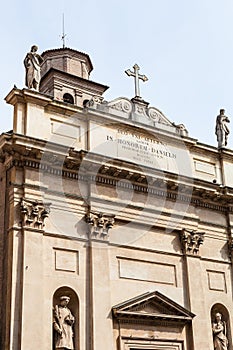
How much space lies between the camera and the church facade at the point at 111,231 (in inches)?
585

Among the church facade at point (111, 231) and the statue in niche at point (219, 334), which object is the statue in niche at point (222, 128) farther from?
the statue in niche at point (219, 334)

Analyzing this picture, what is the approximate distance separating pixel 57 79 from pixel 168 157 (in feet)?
23.5

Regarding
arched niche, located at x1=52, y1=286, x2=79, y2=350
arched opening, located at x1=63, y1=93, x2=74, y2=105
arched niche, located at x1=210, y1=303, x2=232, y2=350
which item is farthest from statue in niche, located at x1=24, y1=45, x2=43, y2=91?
arched niche, located at x1=210, y1=303, x2=232, y2=350

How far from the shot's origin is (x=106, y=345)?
15023mm

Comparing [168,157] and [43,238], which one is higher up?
[168,157]

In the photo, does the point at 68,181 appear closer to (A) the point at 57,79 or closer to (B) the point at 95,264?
(B) the point at 95,264

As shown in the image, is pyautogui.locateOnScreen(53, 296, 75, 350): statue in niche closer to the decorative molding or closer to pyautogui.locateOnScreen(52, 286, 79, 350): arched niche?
pyautogui.locateOnScreen(52, 286, 79, 350): arched niche

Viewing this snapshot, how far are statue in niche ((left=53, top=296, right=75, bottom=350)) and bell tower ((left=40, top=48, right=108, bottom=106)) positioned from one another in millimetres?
10258

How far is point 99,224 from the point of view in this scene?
16.3 m

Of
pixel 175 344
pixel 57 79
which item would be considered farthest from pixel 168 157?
pixel 57 79

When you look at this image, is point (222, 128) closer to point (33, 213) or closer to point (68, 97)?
point (68, 97)

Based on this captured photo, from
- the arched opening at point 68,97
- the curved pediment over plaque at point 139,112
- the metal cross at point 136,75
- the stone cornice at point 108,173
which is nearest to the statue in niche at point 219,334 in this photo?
the stone cornice at point 108,173

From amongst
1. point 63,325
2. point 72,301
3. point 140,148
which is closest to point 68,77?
point 140,148

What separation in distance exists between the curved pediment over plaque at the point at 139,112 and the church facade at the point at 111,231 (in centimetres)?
5
